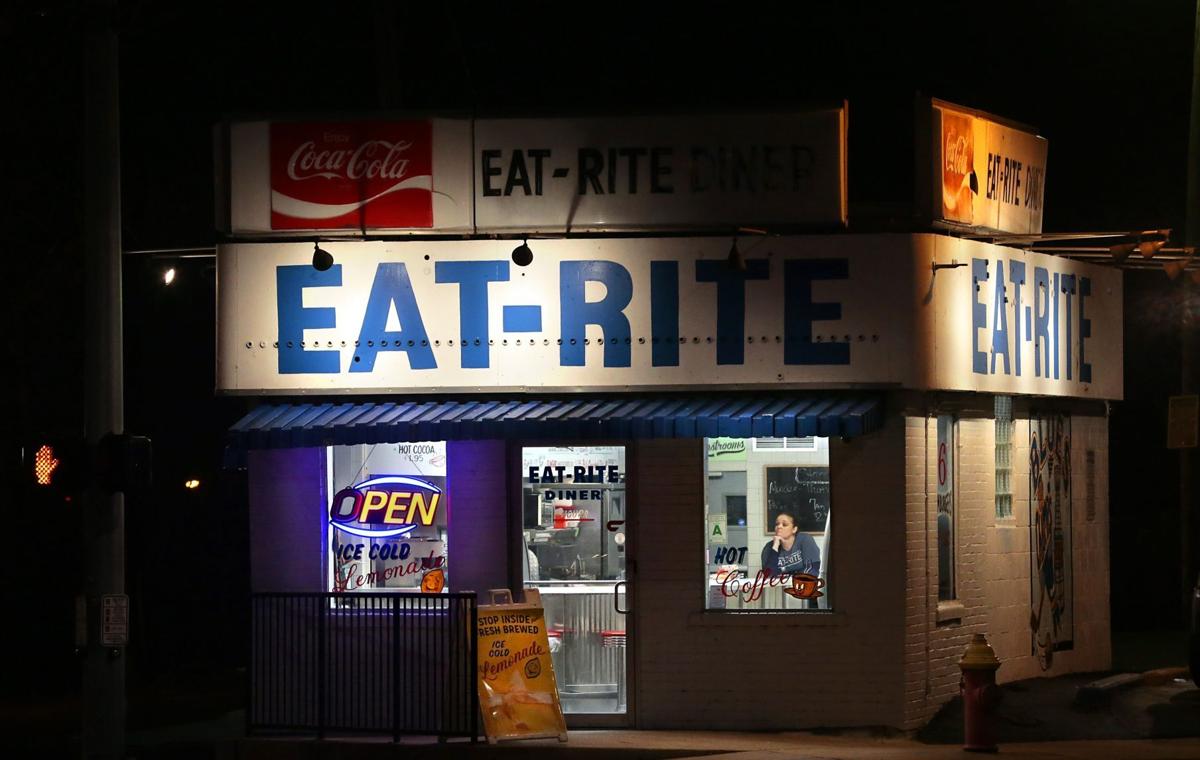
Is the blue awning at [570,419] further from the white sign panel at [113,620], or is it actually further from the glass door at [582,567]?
the white sign panel at [113,620]

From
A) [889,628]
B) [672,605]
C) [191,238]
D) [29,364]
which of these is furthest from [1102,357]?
[29,364]

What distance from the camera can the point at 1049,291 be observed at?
1519cm

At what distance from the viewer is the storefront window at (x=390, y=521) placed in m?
13.6

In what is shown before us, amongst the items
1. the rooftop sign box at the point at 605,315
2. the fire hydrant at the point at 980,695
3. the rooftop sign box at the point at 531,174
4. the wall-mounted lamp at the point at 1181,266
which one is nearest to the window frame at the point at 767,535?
the rooftop sign box at the point at 605,315

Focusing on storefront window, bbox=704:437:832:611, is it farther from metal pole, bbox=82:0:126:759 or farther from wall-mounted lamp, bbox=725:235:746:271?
metal pole, bbox=82:0:126:759

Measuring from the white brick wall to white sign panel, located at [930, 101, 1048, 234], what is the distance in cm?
186

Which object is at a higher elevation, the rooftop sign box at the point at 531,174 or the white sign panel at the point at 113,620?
the rooftop sign box at the point at 531,174

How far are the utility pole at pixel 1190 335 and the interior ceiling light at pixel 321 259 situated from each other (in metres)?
8.46

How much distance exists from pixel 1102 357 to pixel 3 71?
13.6m

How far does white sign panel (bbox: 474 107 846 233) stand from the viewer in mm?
13273

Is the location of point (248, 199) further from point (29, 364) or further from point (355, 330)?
point (29, 364)

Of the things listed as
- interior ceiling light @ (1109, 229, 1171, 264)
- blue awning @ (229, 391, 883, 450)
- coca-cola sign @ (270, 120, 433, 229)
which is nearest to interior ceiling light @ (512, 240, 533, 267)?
coca-cola sign @ (270, 120, 433, 229)

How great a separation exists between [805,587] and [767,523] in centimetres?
62

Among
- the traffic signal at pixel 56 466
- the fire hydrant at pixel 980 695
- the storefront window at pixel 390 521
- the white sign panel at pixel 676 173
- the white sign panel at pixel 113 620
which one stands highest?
the white sign panel at pixel 676 173
